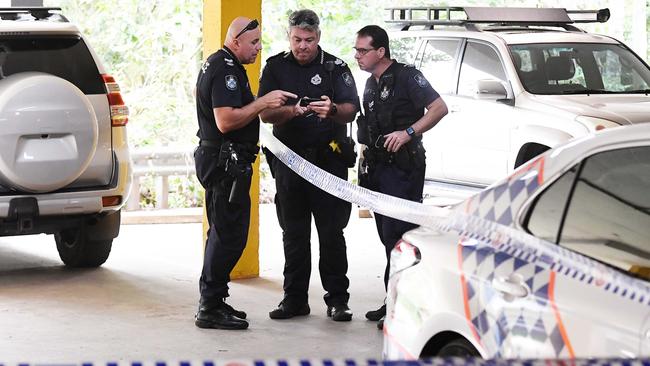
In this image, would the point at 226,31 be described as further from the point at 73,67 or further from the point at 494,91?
the point at 494,91

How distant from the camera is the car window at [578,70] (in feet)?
36.2

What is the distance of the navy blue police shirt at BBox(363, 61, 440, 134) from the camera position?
311 inches

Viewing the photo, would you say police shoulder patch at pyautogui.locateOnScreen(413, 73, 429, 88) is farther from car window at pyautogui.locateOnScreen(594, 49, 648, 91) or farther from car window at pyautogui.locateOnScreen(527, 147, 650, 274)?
car window at pyautogui.locateOnScreen(594, 49, 648, 91)

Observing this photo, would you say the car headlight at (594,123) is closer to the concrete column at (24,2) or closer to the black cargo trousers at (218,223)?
the black cargo trousers at (218,223)

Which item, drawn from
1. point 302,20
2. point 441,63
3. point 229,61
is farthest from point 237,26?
point 441,63

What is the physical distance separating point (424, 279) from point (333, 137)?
10.8ft

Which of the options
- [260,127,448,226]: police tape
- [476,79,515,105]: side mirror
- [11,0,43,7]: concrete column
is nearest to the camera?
[260,127,448,226]: police tape

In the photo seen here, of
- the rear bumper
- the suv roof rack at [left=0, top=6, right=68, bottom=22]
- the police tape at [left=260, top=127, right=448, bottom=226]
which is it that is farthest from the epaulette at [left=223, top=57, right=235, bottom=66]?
the suv roof rack at [left=0, top=6, right=68, bottom=22]

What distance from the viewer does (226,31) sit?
924 centimetres

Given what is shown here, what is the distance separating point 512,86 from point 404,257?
6.10 metres

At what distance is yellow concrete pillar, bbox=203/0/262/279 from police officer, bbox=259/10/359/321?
1.23 m

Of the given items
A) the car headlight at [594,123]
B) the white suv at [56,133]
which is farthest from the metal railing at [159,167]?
the car headlight at [594,123]

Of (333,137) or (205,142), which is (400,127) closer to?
(333,137)

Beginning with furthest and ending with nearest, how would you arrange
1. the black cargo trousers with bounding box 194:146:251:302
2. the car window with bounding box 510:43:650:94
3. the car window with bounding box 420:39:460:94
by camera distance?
the car window with bounding box 420:39:460:94 → the car window with bounding box 510:43:650:94 → the black cargo trousers with bounding box 194:146:251:302
